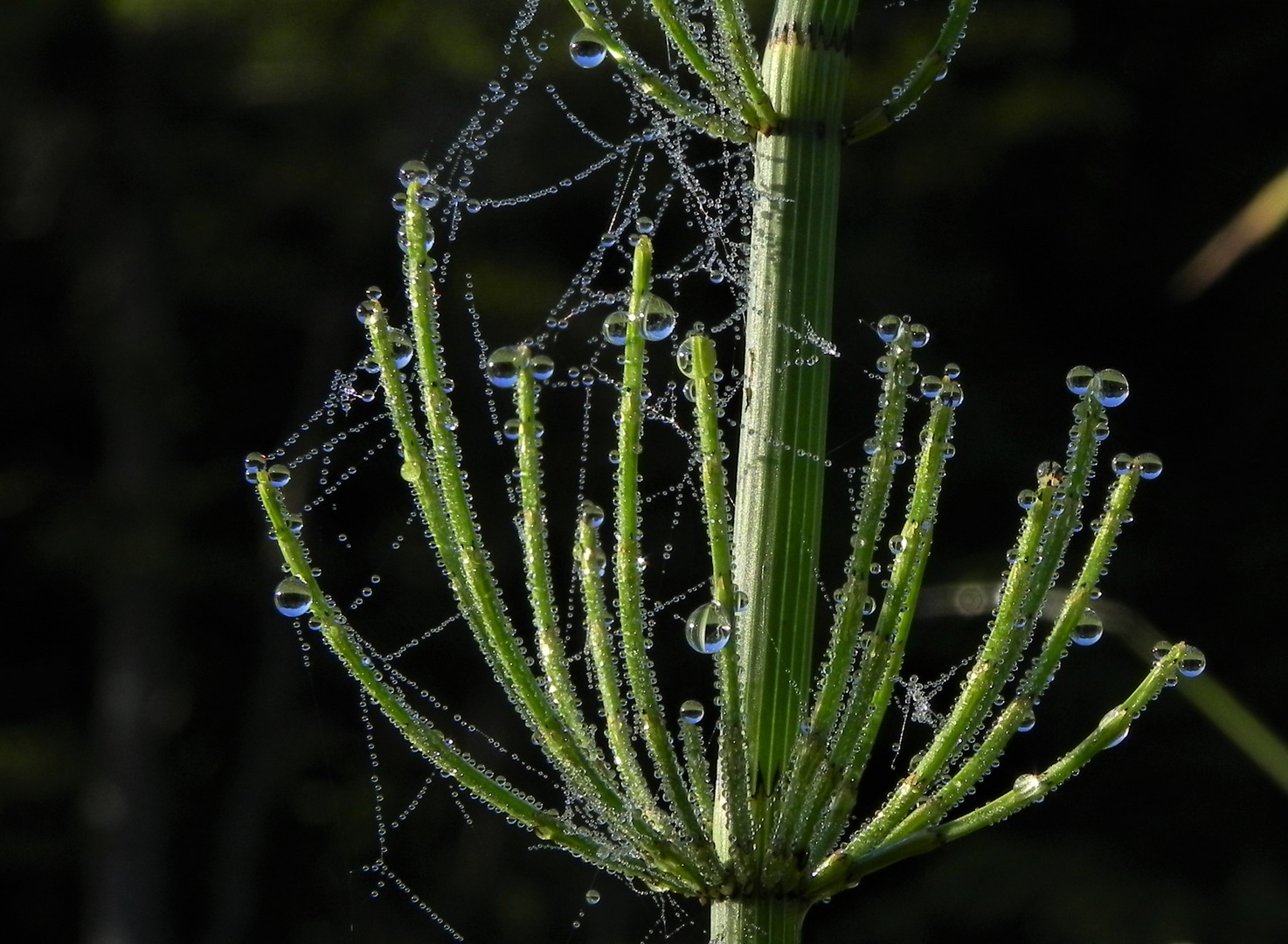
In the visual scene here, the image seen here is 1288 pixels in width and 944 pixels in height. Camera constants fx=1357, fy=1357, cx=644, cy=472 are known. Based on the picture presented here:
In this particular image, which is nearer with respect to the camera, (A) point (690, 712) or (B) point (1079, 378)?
(A) point (690, 712)

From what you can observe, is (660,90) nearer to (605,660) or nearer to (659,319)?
(659,319)

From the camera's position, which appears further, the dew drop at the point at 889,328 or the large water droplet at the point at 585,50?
the large water droplet at the point at 585,50

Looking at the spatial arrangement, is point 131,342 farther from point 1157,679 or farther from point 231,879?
point 1157,679

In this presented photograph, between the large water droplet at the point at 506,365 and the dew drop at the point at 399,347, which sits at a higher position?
the dew drop at the point at 399,347

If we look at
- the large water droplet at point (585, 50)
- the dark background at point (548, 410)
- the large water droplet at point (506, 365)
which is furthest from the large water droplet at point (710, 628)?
the dark background at point (548, 410)

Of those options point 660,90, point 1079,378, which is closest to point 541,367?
point 660,90

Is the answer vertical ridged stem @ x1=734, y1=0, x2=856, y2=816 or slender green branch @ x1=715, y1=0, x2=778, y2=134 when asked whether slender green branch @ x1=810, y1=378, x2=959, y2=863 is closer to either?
vertical ridged stem @ x1=734, y1=0, x2=856, y2=816

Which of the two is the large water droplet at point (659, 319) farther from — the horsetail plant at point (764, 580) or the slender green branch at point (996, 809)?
the slender green branch at point (996, 809)

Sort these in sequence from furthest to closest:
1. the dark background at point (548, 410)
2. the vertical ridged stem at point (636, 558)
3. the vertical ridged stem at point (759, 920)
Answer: the dark background at point (548, 410) → the vertical ridged stem at point (759, 920) → the vertical ridged stem at point (636, 558)

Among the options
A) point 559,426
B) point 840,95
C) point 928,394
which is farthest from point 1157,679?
point 559,426
